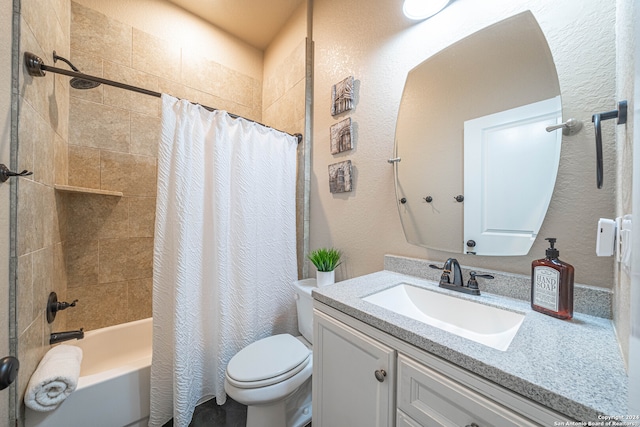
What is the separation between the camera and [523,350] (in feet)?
1.68

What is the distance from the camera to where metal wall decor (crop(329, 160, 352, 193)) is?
1.46 meters

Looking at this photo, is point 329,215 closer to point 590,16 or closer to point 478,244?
point 478,244

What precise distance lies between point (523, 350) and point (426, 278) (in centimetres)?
56

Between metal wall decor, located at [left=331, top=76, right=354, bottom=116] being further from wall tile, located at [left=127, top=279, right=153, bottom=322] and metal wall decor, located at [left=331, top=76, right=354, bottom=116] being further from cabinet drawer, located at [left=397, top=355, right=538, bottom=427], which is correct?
wall tile, located at [left=127, top=279, right=153, bottom=322]

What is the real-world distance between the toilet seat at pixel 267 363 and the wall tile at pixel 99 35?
222cm

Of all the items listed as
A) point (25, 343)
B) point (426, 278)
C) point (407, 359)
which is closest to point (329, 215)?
point (426, 278)

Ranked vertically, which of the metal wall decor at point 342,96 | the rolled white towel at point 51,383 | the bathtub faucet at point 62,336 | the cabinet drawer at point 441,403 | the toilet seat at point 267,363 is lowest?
the toilet seat at point 267,363

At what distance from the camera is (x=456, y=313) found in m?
0.86

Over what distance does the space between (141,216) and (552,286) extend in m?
2.35

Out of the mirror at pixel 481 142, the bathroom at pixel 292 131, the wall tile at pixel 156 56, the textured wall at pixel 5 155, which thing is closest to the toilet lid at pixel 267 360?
the bathroom at pixel 292 131

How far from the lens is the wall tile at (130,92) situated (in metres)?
1.64

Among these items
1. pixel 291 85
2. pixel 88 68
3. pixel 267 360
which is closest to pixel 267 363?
pixel 267 360

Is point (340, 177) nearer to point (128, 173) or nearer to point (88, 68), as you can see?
point (128, 173)

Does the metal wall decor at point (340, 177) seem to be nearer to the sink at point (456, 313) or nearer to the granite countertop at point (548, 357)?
the sink at point (456, 313)
